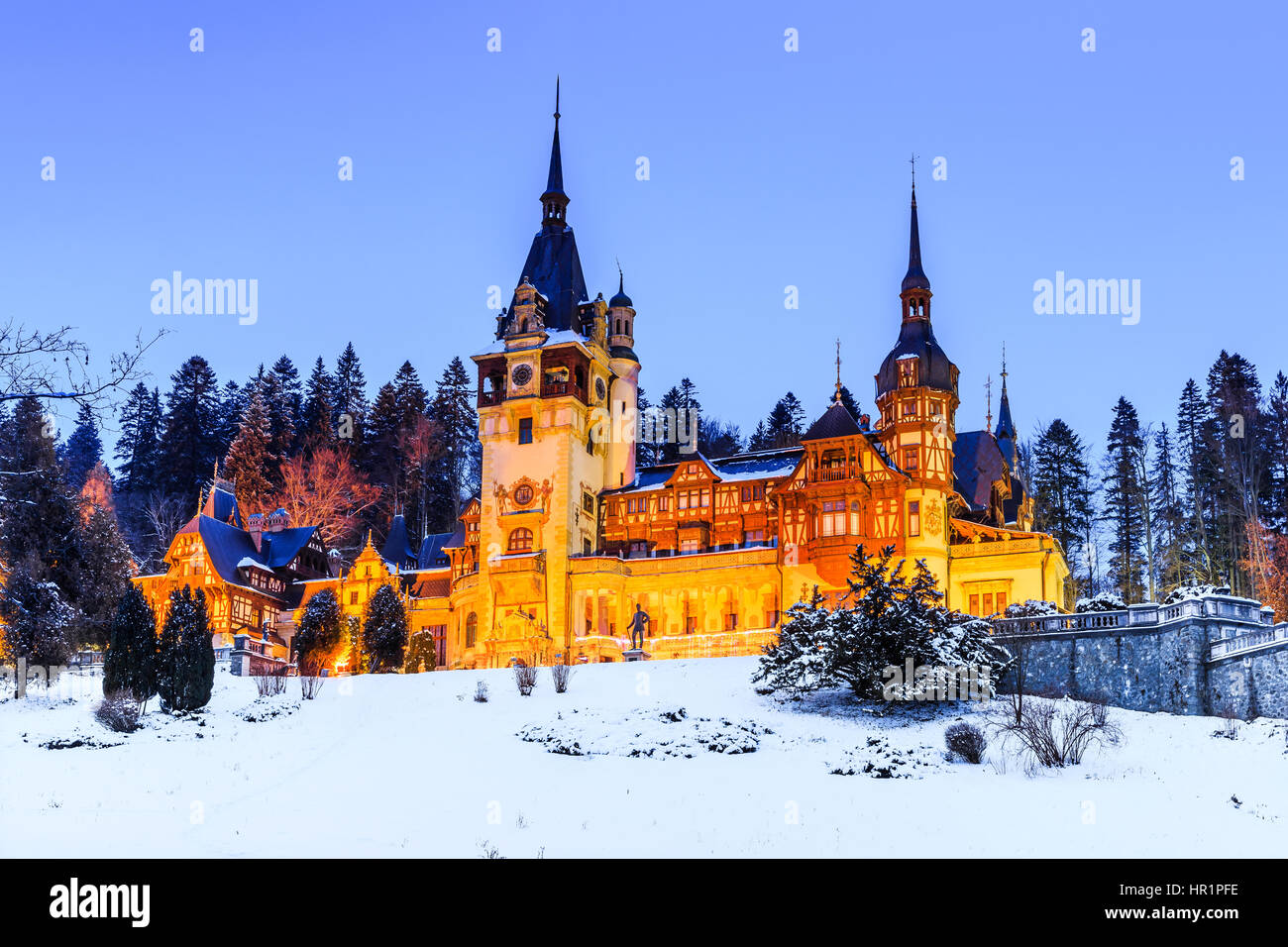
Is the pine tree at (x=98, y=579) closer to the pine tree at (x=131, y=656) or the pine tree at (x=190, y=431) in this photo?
the pine tree at (x=131, y=656)

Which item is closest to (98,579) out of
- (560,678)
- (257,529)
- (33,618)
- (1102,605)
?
(33,618)

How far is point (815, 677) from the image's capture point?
40.7m

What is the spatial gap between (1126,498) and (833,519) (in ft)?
87.1

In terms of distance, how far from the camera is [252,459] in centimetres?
8794

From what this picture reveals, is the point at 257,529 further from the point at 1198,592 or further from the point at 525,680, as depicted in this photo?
the point at 1198,592

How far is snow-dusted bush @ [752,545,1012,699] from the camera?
37.6m

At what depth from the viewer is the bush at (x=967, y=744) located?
3098 centimetres

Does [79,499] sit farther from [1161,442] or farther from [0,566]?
[1161,442]

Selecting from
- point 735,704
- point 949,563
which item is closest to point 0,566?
point 735,704

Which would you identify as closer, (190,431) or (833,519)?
(833,519)

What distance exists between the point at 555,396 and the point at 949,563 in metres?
20.2

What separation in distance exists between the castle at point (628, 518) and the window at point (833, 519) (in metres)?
0.10

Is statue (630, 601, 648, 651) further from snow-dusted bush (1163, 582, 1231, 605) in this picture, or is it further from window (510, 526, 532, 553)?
snow-dusted bush (1163, 582, 1231, 605)

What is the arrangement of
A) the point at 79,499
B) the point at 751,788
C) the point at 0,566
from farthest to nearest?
the point at 79,499, the point at 0,566, the point at 751,788
